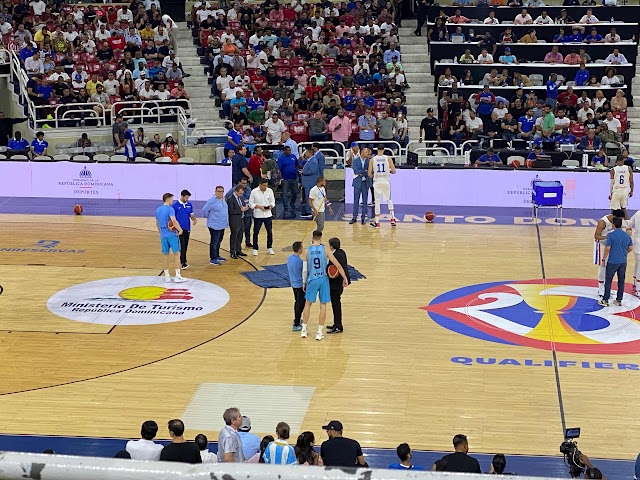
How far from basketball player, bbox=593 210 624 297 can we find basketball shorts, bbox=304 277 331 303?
482cm

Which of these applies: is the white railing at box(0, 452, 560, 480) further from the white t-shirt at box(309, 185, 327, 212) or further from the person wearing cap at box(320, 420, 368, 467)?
the white t-shirt at box(309, 185, 327, 212)

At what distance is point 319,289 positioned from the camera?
15164mm

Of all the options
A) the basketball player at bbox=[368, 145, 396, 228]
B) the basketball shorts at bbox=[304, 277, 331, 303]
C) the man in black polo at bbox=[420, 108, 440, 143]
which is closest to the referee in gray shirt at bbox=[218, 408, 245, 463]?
the basketball shorts at bbox=[304, 277, 331, 303]

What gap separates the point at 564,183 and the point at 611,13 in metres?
11.9

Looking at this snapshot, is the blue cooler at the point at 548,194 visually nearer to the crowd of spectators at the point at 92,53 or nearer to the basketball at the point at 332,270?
the basketball at the point at 332,270

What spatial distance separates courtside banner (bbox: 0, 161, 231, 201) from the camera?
26406 millimetres

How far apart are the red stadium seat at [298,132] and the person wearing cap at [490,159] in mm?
5380

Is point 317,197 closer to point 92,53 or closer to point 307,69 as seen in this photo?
point 307,69

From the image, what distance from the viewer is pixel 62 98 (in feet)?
102

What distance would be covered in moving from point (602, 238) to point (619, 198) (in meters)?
5.26

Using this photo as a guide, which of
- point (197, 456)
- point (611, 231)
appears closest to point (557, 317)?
point (611, 231)

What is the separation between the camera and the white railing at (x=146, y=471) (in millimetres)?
1632

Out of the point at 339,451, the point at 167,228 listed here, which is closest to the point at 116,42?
the point at 167,228

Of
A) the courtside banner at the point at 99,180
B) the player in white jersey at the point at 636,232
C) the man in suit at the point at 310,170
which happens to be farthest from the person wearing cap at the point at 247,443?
the courtside banner at the point at 99,180
